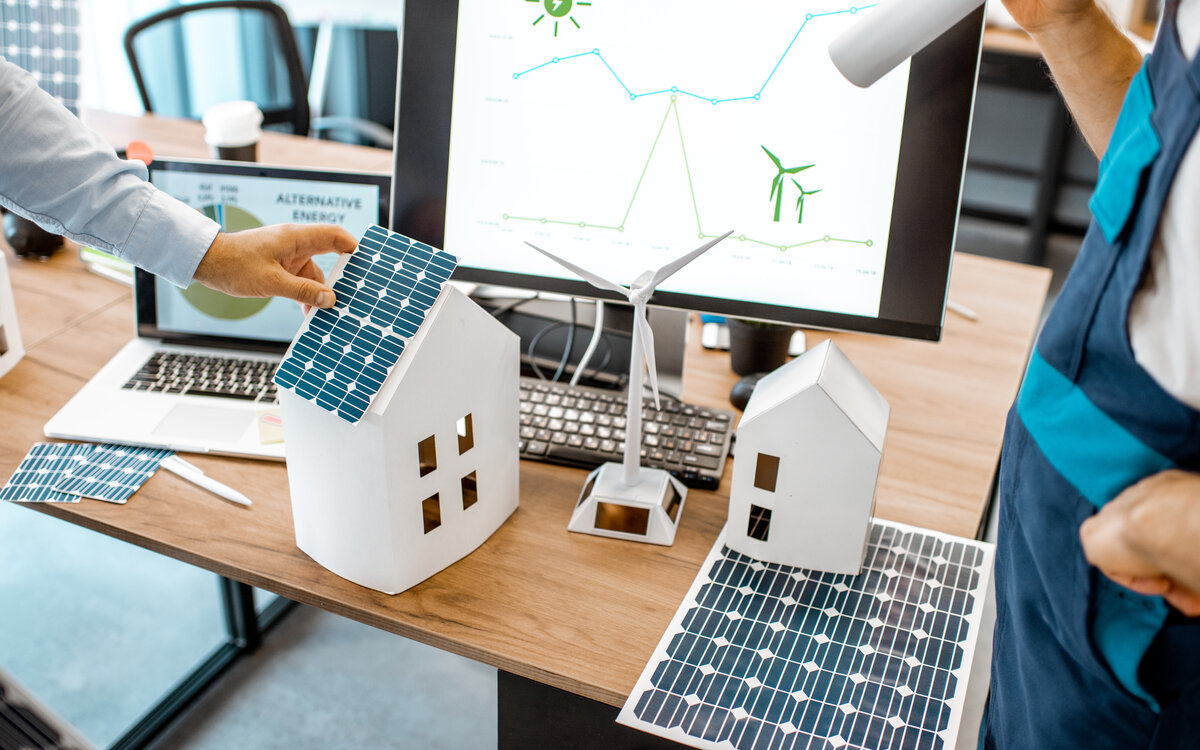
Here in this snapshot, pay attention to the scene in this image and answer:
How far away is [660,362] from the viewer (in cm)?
111

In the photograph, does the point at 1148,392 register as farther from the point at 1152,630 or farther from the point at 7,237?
the point at 7,237

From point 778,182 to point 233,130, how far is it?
2.85ft

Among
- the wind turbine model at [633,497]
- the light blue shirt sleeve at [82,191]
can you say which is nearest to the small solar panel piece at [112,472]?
the light blue shirt sleeve at [82,191]

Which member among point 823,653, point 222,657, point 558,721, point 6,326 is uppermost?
point 6,326

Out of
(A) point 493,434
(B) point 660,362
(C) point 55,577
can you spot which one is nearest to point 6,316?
(A) point 493,434

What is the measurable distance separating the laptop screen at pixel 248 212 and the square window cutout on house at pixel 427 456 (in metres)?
0.43

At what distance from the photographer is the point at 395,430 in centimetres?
72

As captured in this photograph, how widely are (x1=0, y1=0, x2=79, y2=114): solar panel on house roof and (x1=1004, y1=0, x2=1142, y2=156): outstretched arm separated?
1.77 meters

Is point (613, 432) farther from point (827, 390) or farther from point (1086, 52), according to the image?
point (1086, 52)

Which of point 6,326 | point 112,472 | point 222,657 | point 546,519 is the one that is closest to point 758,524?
point 546,519

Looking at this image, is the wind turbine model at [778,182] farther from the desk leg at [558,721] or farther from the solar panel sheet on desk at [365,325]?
the desk leg at [558,721]

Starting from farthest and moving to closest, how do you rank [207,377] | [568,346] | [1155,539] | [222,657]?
[222,657], [568,346], [207,377], [1155,539]

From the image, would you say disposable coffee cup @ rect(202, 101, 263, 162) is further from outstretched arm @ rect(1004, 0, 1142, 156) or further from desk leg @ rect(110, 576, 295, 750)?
outstretched arm @ rect(1004, 0, 1142, 156)

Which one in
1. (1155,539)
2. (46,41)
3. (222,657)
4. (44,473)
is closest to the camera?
(1155,539)
